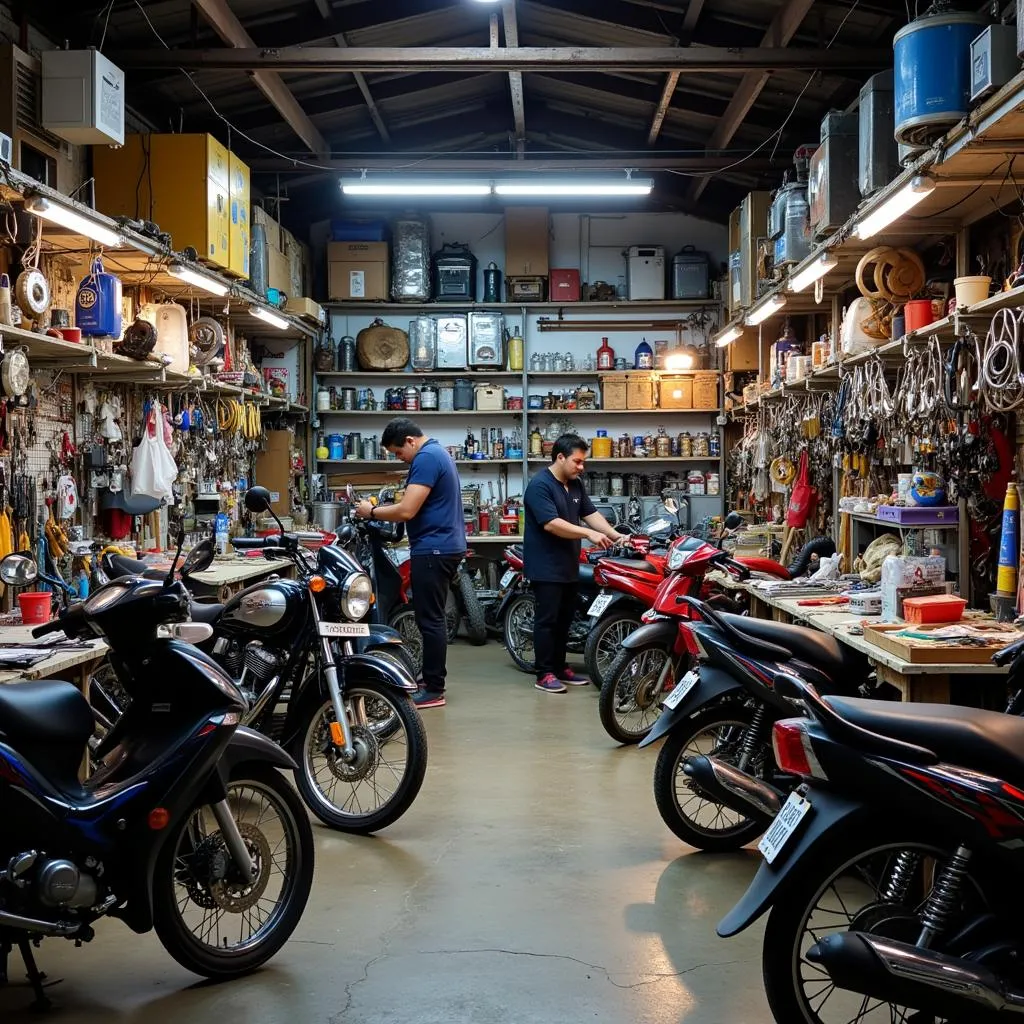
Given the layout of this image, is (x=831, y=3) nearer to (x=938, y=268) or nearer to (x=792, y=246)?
(x=792, y=246)

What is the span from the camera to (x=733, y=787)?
341 centimetres

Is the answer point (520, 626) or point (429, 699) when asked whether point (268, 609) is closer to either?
point (429, 699)

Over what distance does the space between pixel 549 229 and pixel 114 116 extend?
5.79 meters

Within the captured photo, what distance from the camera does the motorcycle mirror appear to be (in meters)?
3.53

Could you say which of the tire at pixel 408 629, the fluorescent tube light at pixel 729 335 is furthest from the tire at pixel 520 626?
the fluorescent tube light at pixel 729 335

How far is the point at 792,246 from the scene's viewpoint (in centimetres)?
634

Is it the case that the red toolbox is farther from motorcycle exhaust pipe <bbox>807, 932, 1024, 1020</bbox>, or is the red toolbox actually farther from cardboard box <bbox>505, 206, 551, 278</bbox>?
motorcycle exhaust pipe <bbox>807, 932, 1024, 1020</bbox>

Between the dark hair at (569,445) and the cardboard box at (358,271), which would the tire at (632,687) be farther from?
the cardboard box at (358,271)

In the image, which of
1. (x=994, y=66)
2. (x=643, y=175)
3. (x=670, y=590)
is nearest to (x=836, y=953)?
(x=994, y=66)

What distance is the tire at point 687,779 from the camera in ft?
13.0

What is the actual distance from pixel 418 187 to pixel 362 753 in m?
5.17

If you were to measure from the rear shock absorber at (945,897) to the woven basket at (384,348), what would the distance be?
8.70 m

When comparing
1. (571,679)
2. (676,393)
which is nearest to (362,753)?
(571,679)

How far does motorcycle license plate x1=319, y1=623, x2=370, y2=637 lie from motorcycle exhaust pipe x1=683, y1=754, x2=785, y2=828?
1.39 m
